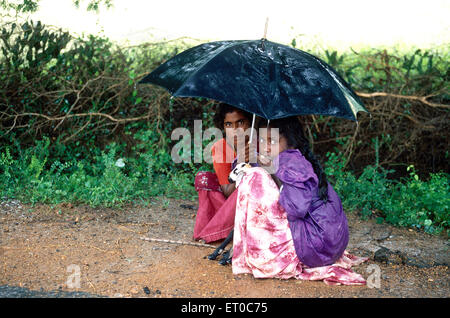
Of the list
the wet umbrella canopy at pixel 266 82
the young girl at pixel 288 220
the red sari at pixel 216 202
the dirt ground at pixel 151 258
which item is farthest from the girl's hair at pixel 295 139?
the dirt ground at pixel 151 258

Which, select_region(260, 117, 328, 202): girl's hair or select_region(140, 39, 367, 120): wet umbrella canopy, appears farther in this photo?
A: select_region(260, 117, 328, 202): girl's hair

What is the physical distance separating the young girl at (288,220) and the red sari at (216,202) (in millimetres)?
408

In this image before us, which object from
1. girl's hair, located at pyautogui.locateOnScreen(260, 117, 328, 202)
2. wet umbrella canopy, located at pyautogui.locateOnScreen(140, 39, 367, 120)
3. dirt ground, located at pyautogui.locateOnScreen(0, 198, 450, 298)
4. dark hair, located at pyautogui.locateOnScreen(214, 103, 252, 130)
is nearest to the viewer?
wet umbrella canopy, located at pyautogui.locateOnScreen(140, 39, 367, 120)

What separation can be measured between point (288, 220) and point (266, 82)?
35.7 inches

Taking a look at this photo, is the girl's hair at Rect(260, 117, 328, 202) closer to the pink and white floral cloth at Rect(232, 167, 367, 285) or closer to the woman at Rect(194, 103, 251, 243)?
the pink and white floral cloth at Rect(232, 167, 367, 285)

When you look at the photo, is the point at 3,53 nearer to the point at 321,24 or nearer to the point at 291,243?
the point at 291,243

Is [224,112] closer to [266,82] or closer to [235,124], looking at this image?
[235,124]

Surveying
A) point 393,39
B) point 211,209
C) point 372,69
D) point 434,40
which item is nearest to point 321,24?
point 393,39

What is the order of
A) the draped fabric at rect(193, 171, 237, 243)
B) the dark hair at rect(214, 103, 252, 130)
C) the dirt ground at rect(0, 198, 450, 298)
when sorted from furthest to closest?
the draped fabric at rect(193, 171, 237, 243) < the dark hair at rect(214, 103, 252, 130) < the dirt ground at rect(0, 198, 450, 298)

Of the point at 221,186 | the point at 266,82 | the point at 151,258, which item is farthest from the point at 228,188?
the point at 266,82

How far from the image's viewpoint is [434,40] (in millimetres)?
8953

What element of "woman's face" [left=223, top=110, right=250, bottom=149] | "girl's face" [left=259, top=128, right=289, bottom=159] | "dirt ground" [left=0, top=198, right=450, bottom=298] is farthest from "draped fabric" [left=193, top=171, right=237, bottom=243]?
"girl's face" [left=259, top=128, right=289, bottom=159]

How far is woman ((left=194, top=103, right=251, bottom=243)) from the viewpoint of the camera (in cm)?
351

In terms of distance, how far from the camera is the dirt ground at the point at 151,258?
9.85 feet
